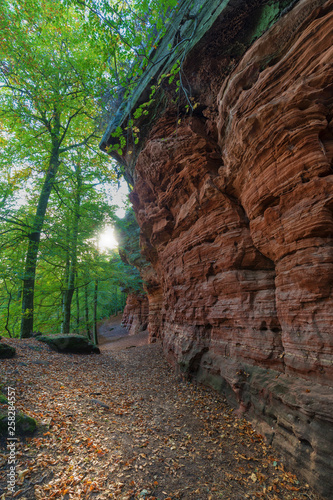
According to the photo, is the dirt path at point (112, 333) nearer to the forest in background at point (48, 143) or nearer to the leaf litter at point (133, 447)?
the forest in background at point (48, 143)

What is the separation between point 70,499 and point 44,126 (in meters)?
17.4

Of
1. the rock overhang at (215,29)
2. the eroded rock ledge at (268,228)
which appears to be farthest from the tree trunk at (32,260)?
the eroded rock ledge at (268,228)

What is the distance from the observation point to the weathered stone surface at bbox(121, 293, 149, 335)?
26000mm

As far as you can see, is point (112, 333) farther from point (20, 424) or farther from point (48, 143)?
point (20, 424)

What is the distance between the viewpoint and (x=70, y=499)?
10.1ft

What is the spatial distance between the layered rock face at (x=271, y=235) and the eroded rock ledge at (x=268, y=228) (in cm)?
3

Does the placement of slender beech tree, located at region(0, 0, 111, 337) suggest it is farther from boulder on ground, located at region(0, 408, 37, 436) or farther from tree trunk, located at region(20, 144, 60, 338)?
boulder on ground, located at region(0, 408, 37, 436)

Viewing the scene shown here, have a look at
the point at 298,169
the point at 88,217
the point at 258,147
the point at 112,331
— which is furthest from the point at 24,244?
the point at 112,331

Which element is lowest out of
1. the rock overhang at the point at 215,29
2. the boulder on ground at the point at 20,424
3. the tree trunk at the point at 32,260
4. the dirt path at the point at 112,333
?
the dirt path at the point at 112,333

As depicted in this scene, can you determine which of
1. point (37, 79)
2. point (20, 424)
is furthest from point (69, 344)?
point (37, 79)

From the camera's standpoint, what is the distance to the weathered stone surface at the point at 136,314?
2600cm

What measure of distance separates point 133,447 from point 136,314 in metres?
23.9

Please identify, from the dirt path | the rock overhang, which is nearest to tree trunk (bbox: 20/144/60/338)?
the rock overhang

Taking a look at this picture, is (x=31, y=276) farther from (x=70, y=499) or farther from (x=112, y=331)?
(x=112, y=331)
